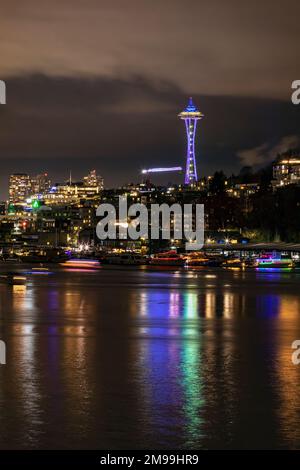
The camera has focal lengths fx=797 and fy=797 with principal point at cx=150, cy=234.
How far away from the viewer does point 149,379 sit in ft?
50.2

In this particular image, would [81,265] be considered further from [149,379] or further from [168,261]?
[149,379]

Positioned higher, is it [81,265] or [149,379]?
[149,379]

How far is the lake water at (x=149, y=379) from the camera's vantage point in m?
11.4

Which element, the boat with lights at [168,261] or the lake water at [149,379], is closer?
the lake water at [149,379]

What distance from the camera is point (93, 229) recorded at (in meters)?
199

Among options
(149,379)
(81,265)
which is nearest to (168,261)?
(81,265)

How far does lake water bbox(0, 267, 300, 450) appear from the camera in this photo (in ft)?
37.5

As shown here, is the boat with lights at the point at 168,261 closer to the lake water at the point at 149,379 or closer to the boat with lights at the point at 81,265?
the boat with lights at the point at 81,265

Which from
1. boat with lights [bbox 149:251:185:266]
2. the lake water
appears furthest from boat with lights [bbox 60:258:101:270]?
the lake water

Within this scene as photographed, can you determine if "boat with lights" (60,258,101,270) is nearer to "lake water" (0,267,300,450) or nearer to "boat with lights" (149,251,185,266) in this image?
"boat with lights" (149,251,185,266)

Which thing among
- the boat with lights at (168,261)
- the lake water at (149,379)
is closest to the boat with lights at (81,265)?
the boat with lights at (168,261)

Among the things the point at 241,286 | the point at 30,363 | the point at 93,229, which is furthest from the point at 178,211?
the point at 30,363

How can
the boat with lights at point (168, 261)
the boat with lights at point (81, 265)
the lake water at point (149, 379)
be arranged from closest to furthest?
1. the lake water at point (149, 379)
2. the boat with lights at point (81, 265)
3. the boat with lights at point (168, 261)
